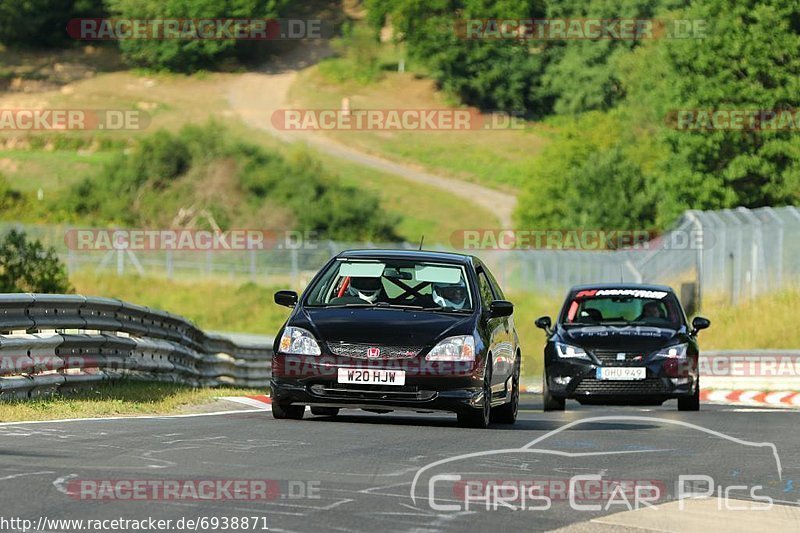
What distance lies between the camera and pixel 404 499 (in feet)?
30.1

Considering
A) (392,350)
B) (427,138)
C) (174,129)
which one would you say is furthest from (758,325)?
(427,138)

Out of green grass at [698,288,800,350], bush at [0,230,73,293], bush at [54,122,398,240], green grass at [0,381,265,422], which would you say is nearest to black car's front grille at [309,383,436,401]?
green grass at [0,381,265,422]

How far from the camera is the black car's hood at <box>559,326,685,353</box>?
1952 cm

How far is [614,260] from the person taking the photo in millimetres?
49938

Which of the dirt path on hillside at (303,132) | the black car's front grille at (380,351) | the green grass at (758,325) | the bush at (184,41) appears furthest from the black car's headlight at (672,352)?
the bush at (184,41)

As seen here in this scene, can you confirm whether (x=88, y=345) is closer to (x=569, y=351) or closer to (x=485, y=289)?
(x=485, y=289)

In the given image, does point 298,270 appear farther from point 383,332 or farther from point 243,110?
point 243,110

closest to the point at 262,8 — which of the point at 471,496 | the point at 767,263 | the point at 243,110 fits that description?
the point at 243,110

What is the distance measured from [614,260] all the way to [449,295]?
35148 millimetres

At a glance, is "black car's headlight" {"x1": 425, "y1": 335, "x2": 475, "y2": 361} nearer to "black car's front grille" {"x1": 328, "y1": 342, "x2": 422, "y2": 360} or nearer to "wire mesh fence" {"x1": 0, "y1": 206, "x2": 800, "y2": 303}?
"black car's front grille" {"x1": 328, "y1": 342, "x2": 422, "y2": 360}

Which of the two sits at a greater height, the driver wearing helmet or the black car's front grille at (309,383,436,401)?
the driver wearing helmet

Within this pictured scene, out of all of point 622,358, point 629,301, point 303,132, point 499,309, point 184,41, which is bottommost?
point 622,358

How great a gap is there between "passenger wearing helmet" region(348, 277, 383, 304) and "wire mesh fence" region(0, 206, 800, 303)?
19.1 metres

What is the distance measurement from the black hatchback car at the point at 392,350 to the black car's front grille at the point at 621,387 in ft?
13.9
